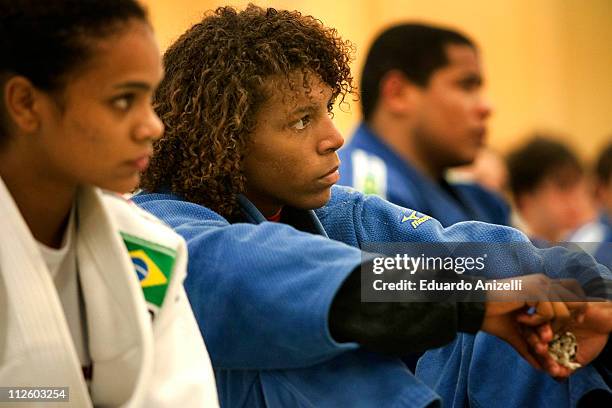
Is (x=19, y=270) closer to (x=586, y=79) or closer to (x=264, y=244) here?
(x=264, y=244)

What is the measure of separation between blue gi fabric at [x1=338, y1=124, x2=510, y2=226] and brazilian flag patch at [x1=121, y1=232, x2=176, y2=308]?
2170mm

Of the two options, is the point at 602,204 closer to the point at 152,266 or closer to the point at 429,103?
the point at 429,103

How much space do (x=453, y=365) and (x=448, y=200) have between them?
2002mm

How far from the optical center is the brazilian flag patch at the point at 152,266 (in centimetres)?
149

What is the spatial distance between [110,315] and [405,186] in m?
2.46

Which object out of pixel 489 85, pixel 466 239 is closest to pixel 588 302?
pixel 466 239

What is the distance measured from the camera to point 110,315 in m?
1.46

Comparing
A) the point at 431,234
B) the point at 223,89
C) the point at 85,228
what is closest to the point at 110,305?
the point at 85,228

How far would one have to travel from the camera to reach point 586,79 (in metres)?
8.02

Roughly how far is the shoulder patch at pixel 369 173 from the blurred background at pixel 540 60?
2918 mm

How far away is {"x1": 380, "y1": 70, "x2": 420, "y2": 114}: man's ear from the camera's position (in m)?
4.09

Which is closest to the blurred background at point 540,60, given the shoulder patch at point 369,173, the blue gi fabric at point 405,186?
the blue gi fabric at point 405,186

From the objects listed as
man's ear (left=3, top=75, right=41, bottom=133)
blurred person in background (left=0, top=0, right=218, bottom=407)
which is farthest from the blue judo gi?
man's ear (left=3, top=75, right=41, bottom=133)

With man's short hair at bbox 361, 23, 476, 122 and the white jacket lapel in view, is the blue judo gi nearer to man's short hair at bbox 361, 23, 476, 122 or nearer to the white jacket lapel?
the white jacket lapel
